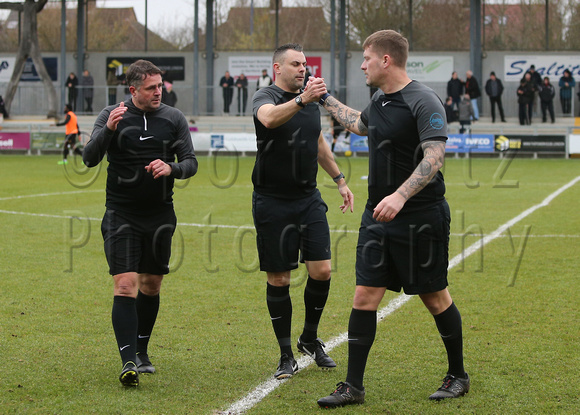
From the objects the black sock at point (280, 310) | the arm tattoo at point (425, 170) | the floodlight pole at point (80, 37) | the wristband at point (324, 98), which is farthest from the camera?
the floodlight pole at point (80, 37)

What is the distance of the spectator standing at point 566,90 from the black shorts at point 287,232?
34356 mm

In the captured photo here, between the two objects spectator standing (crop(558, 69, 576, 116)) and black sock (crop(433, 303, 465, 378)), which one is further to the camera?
spectator standing (crop(558, 69, 576, 116))

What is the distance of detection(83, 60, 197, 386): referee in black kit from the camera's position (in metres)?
5.43

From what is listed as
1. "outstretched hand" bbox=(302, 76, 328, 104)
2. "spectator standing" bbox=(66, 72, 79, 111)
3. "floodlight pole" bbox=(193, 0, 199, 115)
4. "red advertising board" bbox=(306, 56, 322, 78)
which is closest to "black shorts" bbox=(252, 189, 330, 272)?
"outstretched hand" bbox=(302, 76, 328, 104)

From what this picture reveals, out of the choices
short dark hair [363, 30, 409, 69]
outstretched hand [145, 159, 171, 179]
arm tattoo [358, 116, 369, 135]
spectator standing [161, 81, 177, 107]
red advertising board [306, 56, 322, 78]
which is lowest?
outstretched hand [145, 159, 171, 179]

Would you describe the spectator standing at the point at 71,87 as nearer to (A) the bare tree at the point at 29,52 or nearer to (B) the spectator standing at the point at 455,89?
(A) the bare tree at the point at 29,52

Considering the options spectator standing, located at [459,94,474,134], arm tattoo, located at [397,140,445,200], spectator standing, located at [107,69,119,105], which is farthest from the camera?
spectator standing, located at [107,69,119,105]

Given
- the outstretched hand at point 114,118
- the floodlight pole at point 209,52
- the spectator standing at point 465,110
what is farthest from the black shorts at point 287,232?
the floodlight pole at point 209,52

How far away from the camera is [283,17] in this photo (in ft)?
150

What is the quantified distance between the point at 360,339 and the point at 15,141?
29444 millimetres

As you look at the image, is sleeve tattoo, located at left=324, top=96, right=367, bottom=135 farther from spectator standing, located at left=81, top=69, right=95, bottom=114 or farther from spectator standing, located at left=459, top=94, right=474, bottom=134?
spectator standing, located at left=81, top=69, right=95, bottom=114

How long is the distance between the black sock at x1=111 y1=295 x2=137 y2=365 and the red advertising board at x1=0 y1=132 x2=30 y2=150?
2830cm

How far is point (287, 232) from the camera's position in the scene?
18.7 ft

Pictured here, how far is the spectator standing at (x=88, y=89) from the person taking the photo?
1537 inches
